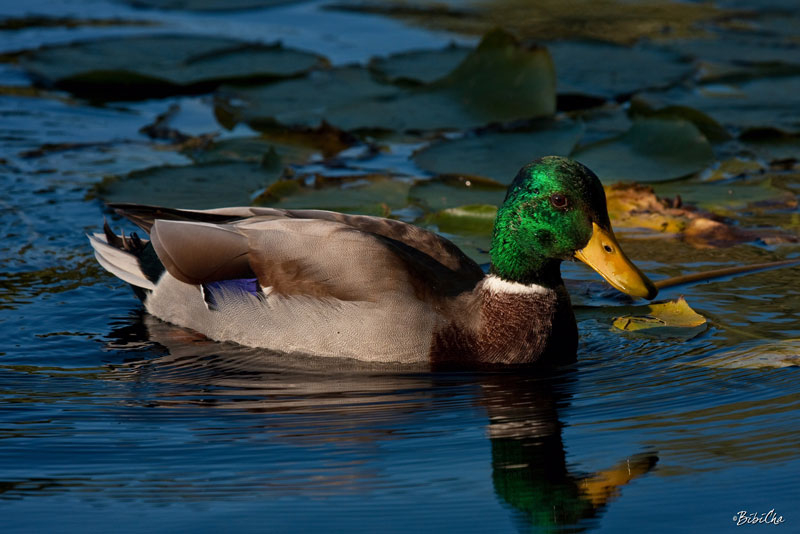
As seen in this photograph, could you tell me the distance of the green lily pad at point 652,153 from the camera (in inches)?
324

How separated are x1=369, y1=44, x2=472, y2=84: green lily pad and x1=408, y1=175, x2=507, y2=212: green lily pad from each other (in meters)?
2.12

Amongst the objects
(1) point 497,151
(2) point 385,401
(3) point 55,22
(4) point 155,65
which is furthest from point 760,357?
(3) point 55,22

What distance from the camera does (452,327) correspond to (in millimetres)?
5793

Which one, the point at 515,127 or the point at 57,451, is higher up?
the point at 515,127

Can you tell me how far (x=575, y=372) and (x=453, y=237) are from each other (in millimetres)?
1784

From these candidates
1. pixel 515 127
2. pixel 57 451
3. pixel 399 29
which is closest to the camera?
pixel 57 451

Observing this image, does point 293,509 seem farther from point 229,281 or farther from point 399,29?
point 399,29

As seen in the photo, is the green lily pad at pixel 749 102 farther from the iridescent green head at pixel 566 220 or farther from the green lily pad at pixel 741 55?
the iridescent green head at pixel 566 220

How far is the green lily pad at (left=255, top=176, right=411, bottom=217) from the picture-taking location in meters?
7.55

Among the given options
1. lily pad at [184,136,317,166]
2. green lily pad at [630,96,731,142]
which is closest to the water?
lily pad at [184,136,317,166]

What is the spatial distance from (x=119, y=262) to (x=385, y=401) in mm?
2179

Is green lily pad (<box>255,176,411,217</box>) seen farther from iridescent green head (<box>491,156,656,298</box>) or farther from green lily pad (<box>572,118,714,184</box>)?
iridescent green head (<box>491,156,656,298</box>)

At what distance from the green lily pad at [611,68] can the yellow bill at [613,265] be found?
4579mm

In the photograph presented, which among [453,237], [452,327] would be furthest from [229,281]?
[453,237]
